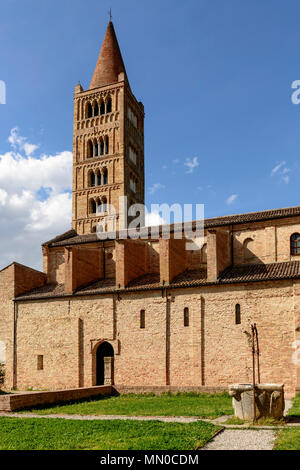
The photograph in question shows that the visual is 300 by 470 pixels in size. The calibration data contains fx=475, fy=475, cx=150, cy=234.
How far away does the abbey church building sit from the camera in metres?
19.9

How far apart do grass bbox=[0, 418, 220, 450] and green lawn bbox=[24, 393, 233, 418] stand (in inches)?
95.8

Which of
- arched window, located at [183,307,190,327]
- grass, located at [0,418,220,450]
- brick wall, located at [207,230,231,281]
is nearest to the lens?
grass, located at [0,418,220,450]

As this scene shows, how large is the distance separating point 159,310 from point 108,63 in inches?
1078

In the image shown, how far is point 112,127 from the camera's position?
128ft

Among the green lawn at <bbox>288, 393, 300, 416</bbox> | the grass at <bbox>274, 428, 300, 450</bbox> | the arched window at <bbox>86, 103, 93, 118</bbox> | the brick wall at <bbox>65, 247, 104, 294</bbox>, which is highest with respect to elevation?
the arched window at <bbox>86, 103, 93, 118</bbox>

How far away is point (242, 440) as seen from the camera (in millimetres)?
9375

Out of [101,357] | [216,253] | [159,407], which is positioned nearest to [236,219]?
[216,253]

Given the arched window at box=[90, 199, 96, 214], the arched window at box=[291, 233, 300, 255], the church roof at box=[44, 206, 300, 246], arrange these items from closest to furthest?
the arched window at box=[291, 233, 300, 255]
the church roof at box=[44, 206, 300, 246]
the arched window at box=[90, 199, 96, 214]

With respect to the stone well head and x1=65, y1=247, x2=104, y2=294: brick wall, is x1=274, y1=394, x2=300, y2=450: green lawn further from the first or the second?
x1=65, y1=247, x2=104, y2=294: brick wall

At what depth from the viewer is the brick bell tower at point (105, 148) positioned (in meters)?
37.8

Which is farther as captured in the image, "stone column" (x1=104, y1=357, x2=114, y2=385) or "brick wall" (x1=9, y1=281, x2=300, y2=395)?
"stone column" (x1=104, y1=357, x2=114, y2=385)

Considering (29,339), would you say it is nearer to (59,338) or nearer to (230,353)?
(59,338)

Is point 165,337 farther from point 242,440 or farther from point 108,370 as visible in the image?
point 242,440

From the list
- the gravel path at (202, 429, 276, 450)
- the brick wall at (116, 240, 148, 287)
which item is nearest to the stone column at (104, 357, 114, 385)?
the brick wall at (116, 240, 148, 287)
